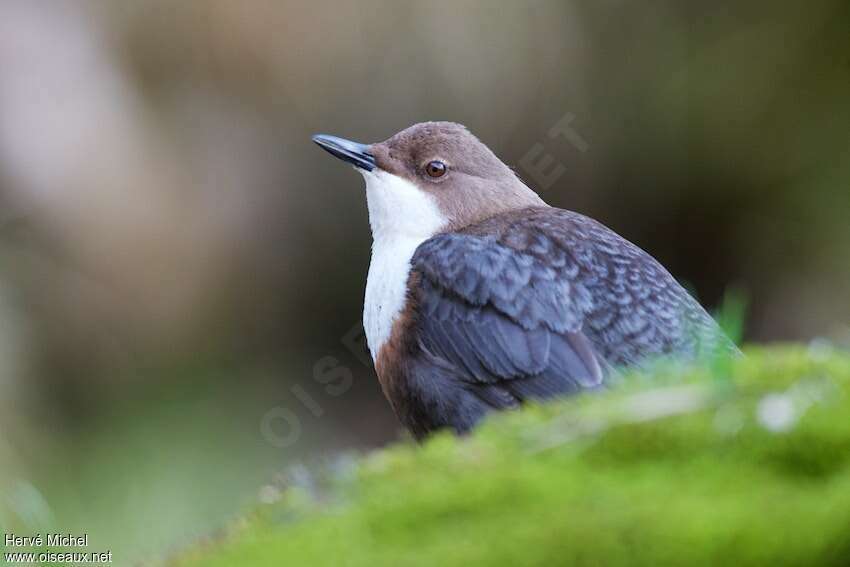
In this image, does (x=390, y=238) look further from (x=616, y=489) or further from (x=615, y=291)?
(x=616, y=489)

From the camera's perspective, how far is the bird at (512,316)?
4086mm

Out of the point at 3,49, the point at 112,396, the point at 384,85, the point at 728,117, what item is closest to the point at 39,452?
the point at 112,396

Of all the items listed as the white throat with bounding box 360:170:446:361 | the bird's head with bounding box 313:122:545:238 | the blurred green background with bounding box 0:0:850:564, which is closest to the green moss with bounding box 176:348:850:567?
the white throat with bounding box 360:170:446:361

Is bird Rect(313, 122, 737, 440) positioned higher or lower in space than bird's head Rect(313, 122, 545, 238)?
lower

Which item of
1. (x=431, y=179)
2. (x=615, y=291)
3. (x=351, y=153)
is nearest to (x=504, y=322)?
(x=615, y=291)

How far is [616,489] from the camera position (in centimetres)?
187

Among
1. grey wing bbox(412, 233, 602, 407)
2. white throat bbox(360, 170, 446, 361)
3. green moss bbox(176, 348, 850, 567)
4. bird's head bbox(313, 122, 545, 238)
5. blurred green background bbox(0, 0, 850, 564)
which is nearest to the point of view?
green moss bbox(176, 348, 850, 567)

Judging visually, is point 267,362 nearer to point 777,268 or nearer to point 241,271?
point 241,271

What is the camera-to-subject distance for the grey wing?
406cm

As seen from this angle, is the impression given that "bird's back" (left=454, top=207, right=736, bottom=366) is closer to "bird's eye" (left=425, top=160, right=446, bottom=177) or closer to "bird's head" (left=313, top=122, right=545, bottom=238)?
"bird's head" (left=313, top=122, right=545, bottom=238)

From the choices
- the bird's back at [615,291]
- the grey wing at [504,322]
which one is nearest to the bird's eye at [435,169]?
the bird's back at [615,291]

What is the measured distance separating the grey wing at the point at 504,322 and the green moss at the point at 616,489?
6.07ft

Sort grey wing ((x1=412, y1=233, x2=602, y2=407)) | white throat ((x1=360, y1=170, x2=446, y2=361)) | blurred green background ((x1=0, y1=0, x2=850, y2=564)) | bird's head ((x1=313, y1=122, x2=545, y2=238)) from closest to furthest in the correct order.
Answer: grey wing ((x1=412, y1=233, x2=602, y2=407))
white throat ((x1=360, y1=170, x2=446, y2=361))
bird's head ((x1=313, y1=122, x2=545, y2=238))
blurred green background ((x1=0, y1=0, x2=850, y2=564))

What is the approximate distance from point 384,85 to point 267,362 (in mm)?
2294
